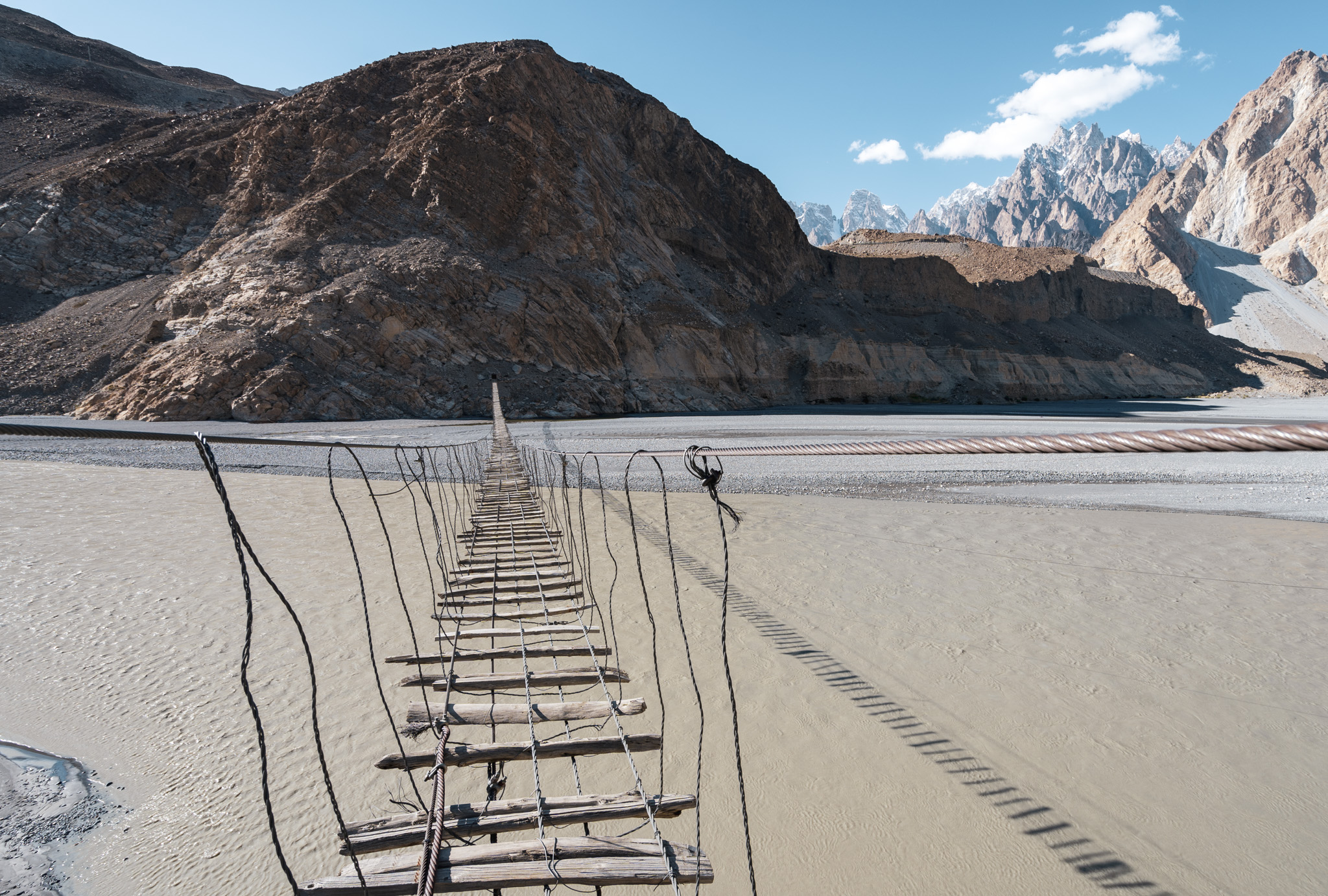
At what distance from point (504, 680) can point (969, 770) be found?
2.51m

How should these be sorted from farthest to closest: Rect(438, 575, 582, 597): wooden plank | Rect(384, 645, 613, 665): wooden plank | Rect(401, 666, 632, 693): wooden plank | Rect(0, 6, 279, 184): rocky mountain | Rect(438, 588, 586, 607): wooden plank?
Rect(0, 6, 279, 184): rocky mountain, Rect(438, 575, 582, 597): wooden plank, Rect(438, 588, 586, 607): wooden plank, Rect(384, 645, 613, 665): wooden plank, Rect(401, 666, 632, 693): wooden plank

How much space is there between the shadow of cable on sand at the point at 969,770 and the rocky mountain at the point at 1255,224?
275 ft

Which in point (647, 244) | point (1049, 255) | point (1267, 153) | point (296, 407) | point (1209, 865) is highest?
point (1267, 153)

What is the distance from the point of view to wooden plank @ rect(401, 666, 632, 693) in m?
2.92

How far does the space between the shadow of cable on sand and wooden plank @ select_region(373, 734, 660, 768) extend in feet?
6.24

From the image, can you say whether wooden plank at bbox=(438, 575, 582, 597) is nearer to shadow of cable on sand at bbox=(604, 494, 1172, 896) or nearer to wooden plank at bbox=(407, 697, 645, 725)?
wooden plank at bbox=(407, 697, 645, 725)

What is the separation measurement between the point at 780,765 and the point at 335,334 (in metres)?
22.5

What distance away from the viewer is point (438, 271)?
2444cm

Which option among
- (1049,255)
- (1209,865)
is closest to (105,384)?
(1209,865)

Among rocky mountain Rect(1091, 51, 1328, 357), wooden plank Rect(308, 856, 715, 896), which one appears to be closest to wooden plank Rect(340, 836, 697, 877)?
wooden plank Rect(308, 856, 715, 896)

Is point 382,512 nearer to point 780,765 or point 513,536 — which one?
point 513,536

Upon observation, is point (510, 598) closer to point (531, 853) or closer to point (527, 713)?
point (527, 713)

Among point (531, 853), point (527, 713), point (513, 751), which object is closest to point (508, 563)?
point (527, 713)

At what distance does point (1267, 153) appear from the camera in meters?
87.1
